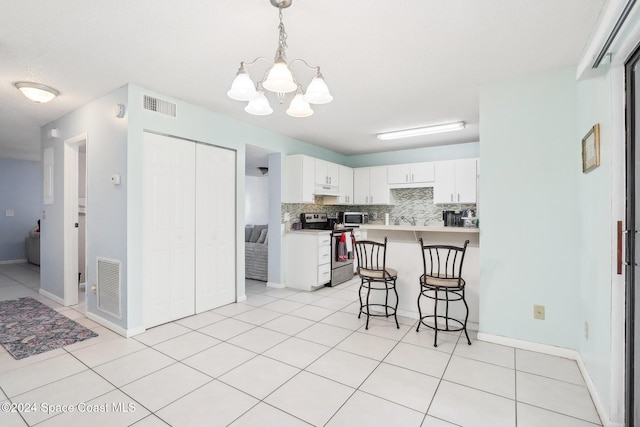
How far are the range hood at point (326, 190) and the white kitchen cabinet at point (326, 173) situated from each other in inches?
2.2

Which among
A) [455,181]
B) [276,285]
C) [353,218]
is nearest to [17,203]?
[276,285]

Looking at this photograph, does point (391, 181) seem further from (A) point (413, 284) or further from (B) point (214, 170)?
(B) point (214, 170)

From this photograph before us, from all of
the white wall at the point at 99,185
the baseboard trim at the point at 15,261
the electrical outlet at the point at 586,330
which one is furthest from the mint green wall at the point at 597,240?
the baseboard trim at the point at 15,261

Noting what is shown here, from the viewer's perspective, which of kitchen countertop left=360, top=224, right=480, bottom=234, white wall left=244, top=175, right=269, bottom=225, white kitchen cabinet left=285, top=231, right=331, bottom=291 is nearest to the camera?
kitchen countertop left=360, top=224, right=480, bottom=234

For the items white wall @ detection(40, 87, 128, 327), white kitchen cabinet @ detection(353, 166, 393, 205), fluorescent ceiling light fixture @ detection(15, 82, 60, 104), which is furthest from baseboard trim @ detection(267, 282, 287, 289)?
fluorescent ceiling light fixture @ detection(15, 82, 60, 104)

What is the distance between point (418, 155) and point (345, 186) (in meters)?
1.57

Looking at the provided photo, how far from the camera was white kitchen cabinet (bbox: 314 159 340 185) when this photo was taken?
5395mm

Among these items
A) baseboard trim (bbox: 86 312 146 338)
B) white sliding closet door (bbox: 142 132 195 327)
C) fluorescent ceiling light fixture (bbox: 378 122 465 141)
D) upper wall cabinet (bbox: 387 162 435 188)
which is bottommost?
baseboard trim (bbox: 86 312 146 338)

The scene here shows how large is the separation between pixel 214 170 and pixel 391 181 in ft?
11.5

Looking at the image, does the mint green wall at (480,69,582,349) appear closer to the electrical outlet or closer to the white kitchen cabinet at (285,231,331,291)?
the electrical outlet

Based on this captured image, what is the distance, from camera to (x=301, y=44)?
2.30 metres

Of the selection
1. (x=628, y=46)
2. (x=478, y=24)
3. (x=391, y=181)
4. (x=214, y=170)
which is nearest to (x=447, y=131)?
(x=391, y=181)

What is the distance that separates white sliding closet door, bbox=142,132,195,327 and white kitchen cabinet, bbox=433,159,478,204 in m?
4.14

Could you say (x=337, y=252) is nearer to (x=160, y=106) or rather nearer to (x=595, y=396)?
(x=160, y=106)
